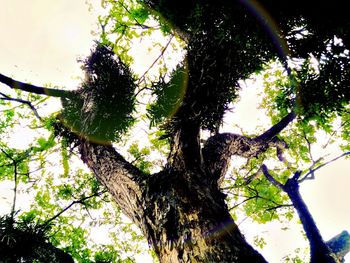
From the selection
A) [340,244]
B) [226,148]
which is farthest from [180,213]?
[340,244]

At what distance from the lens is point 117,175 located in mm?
3629

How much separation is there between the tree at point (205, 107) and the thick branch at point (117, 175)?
15 mm

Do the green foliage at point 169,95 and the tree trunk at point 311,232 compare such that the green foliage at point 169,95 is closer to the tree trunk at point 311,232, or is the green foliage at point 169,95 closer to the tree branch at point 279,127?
the tree branch at point 279,127

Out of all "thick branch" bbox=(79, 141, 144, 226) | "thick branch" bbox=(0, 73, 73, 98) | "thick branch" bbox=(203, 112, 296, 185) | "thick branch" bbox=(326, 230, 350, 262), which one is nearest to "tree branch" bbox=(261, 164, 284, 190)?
"thick branch" bbox=(326, 230, 350, 262)

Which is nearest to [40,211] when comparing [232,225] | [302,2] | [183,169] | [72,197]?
[72,197]

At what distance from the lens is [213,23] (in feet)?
12.2

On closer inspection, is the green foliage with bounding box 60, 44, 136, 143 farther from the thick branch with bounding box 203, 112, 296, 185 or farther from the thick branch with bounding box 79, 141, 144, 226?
the thick branch with bounding box 203, 112, 296, 185

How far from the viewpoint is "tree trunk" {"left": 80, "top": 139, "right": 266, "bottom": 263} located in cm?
231

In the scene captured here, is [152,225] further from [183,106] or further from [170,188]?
[183,106]

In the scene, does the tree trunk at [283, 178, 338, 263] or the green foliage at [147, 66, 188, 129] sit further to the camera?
the tree trunk at [283, 178, 338, 263]

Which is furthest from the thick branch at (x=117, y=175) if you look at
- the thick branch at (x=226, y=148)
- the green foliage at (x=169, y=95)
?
the thick branch at (x=226, y=148)

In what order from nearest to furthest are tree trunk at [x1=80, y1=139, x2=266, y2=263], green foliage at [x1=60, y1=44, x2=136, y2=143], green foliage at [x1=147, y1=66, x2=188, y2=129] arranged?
tree trunk at [x1=80, y1=139, x2=266, y2=263], green foliage at [x1=147, y1=66, x2=188, y2=129], green foliage at [x1=60, y1=44, x2=136, y2=143]

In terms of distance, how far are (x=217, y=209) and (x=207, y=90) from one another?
1641 millimetres

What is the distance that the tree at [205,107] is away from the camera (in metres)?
2.63
